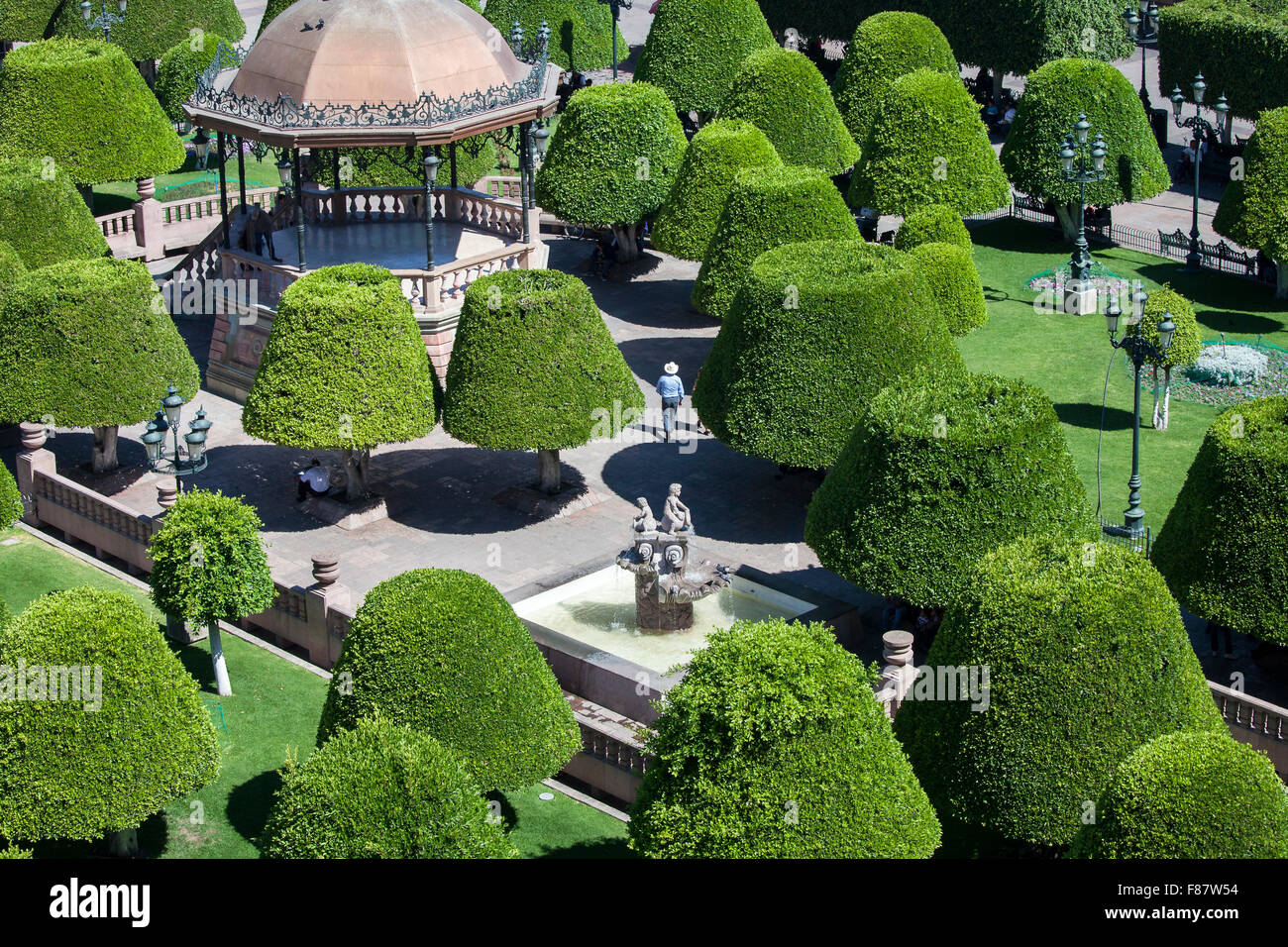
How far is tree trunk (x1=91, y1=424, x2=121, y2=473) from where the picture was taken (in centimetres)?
4300

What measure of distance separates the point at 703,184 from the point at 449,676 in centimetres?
2628

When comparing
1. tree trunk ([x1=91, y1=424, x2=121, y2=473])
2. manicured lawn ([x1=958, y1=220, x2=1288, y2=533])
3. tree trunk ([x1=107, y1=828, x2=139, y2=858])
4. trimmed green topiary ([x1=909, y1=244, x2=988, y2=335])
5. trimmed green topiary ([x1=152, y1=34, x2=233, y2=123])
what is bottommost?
tree trunk ([x1=107, y1=828, x2=139, y2=858])

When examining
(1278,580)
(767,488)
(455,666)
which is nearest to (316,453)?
(767,488)

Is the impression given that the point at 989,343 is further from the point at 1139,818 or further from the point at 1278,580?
the point at 1139,818

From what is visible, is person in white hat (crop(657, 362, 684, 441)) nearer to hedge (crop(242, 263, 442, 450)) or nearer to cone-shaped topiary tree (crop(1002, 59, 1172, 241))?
hedge (crop(242, 263, 442, 450))

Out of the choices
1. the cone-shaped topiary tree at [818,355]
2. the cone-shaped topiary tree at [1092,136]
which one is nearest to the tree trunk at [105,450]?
the cone-shaped topiary tree at [818,355]

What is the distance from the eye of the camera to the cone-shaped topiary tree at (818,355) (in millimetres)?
39938

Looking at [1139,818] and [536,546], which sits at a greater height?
[1139,818]

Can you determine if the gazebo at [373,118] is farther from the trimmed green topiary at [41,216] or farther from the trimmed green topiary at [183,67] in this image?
the trimmed green topiary at [183,67]

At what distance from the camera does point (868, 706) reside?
25156 mm

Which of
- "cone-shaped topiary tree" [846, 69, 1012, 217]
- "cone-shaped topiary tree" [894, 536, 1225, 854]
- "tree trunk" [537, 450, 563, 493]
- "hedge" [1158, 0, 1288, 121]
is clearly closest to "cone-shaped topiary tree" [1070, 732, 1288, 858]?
"cone-shaped topiary tree" [894, 536, 1225, 854]

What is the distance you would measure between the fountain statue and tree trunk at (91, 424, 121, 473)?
1424cm

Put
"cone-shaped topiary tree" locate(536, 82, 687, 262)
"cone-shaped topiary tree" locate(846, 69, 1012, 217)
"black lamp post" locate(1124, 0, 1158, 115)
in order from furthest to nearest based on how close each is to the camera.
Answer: "black lamp post" locate(1124, 0, 1158, 115) → "cone-shaped topiary tree" locate(846, 69, 1012, 217) → "cone-shaped topiary tree" locate(536, 82, 687, 262)
